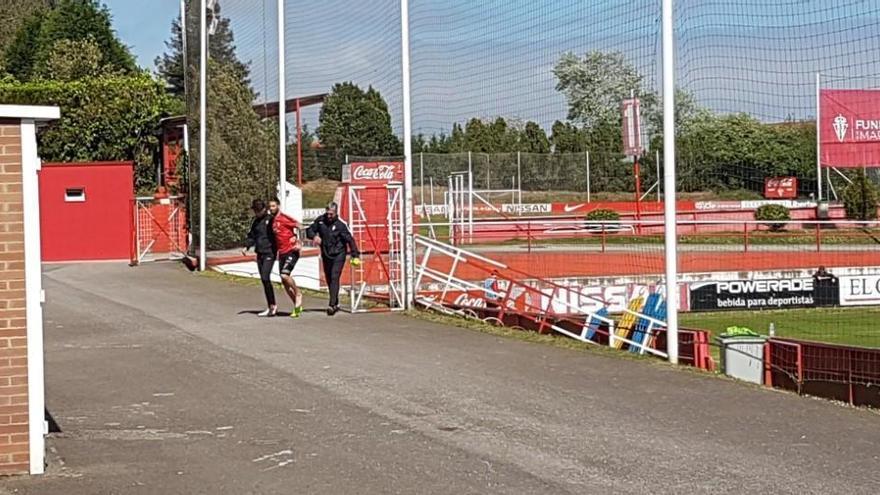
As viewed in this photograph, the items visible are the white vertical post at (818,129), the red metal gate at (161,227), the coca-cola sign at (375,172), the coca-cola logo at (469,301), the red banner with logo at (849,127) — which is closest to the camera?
the white vertical post at (818,129)

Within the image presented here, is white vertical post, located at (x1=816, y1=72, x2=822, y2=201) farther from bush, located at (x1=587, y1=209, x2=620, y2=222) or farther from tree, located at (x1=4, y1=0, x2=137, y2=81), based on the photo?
tree, located at (x1=4, y1=0, x2=137, y2=81)

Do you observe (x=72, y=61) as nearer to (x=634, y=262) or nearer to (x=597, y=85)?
(x=634, y=262)

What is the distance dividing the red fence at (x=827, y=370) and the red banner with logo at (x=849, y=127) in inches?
102

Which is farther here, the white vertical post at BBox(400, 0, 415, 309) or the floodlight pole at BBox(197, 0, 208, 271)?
the floodlight pole at BBox(197, 0, 208, 271)

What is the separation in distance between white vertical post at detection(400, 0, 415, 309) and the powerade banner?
10746 mm

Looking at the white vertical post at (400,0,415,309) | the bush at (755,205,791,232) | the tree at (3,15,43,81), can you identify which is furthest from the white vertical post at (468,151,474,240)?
the tree at (3,15,43,81)

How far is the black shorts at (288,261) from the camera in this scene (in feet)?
60.0

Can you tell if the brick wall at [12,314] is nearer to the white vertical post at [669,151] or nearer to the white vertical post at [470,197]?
the white vertical post at [669,151]

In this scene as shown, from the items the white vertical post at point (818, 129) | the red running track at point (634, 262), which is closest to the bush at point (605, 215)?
the red running track at point (634, 262)

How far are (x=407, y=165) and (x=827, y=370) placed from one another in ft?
30.3

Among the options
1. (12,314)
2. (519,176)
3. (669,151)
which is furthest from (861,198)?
(12,314)

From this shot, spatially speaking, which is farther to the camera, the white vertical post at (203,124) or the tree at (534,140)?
the white vertical post at (203,124)

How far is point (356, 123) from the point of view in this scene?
80.1 ft

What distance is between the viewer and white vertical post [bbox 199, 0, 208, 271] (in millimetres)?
29438
